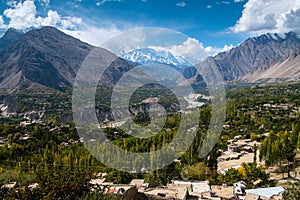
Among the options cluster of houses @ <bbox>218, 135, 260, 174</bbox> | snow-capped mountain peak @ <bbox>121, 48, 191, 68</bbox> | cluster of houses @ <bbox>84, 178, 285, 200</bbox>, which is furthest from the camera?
Result: cluster of houses @ <bbox>218, 135, 260, 174</bbox>

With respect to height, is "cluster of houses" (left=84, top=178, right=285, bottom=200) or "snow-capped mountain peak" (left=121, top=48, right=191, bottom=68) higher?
"snow-capped mountain peak" (left=121, top=48, right=191, bottom=68)

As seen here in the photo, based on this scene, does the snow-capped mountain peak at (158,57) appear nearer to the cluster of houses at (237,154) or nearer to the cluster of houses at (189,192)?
the cluster of houses at (189,192)

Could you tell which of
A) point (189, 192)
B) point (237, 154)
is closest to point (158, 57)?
point (189, 192)

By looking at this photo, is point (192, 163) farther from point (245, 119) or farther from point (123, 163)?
point (245, 119)

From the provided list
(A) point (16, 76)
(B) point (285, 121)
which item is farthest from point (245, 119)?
(A) point (16, 76)

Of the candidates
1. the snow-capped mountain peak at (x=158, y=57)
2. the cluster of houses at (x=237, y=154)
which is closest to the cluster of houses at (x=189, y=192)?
the snow-capped mountain peak at (x=158, y=57)

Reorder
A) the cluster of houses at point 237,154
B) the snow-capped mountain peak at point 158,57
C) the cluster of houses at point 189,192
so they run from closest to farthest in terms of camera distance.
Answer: the snow-capped mountain peak at point 158,57, the cluster of houses at point 189,192, the cluster of houses at point 237,154

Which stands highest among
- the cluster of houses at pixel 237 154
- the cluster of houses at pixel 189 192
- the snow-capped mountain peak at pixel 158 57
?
the snow-capped mountain peak at pixel 158 57

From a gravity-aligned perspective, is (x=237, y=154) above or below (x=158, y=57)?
below

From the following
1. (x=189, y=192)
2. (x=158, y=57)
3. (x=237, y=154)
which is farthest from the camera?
(x=237, y=154)

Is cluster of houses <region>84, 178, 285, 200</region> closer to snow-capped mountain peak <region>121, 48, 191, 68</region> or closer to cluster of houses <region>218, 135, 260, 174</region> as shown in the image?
snow-capped mountain peak <region>121, 48, 191, 68</region>

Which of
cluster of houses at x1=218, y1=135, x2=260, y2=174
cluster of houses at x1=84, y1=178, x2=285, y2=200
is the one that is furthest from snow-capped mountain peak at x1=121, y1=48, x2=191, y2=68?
cluster of houses at x1=218, y1=135, x2=260, y2=174

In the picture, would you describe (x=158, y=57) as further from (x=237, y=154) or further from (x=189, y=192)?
(x=237, y=154)
